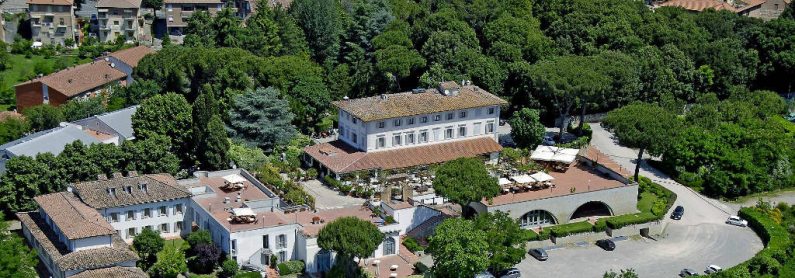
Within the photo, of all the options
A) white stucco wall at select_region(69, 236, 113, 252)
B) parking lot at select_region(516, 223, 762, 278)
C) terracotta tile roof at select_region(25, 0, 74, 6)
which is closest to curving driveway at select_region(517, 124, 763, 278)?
parking lot at select_region(516, 223, 762, 278)

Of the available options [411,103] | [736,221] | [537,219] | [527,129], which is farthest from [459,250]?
[527,129]

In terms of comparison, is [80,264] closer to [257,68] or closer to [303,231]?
[303,231]

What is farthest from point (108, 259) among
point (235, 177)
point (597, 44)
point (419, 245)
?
point (597, 44)

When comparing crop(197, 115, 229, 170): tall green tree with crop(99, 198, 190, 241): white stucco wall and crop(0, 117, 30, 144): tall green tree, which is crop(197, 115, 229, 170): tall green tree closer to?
crop(99, 198, 190, 241): white stucco wall

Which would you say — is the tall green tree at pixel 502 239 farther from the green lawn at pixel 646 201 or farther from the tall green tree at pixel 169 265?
the tall green tree at pixel 169 265

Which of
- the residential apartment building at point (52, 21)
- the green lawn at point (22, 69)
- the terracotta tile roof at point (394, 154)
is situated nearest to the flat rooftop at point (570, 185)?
the terracotta tile roof at point (394, 154)

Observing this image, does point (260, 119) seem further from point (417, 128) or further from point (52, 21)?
point (52, 21)
